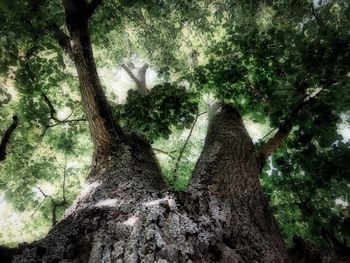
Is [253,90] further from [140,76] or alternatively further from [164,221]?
[140,76]

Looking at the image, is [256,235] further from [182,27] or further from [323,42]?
[182,27]

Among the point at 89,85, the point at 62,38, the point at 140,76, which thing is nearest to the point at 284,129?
the point at 89,85

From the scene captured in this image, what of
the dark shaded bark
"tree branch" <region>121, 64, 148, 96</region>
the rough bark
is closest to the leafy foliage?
the rough bark

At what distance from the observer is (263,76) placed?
5293 mm

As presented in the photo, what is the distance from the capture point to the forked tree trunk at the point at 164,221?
6.94 feet

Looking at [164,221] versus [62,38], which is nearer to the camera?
[164,221]

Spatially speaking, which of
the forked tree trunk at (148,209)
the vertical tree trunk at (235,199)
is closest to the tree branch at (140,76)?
the forked tree trunk at (148,209)

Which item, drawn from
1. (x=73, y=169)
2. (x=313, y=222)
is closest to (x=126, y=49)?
(x=73, y=169)

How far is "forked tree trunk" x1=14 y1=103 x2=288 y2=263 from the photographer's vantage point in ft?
6.94

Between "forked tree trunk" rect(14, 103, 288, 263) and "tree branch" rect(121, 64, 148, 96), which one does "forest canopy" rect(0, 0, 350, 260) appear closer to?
"forked tree trunk" rect(14, 103, 288, 263)

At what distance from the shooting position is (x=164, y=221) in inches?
90.8

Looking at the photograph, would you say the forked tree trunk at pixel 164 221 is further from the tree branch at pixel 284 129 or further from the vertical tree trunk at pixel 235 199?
the tree branch at pixel 284 129

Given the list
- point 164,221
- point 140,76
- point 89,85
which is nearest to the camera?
point 164,221

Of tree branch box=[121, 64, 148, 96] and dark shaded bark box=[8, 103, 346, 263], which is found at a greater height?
tree branch box=[121, 64, 148, 96]
